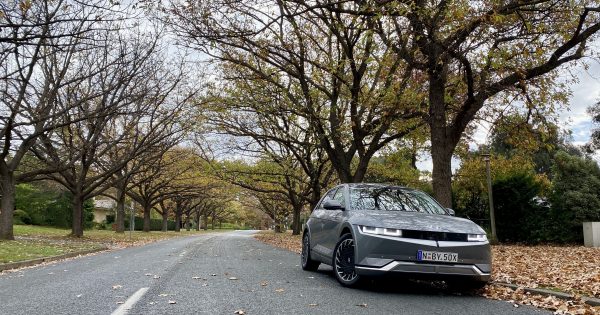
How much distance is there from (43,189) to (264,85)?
1385 inches

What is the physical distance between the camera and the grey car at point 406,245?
20.1ft

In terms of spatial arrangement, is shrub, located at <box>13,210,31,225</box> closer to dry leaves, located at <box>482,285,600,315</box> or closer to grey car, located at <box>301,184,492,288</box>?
grey car, located at <box>301,184,492,288</box>

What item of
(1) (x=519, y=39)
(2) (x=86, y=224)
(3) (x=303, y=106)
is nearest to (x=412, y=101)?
(1) (x=519, y=39)

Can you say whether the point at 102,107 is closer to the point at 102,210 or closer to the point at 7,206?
the point at 7,206

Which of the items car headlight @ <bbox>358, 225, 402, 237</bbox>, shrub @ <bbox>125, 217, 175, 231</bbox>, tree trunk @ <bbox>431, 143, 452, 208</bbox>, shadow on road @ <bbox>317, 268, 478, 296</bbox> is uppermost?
tree trunk @ <bbox>431, 143, 452, 208</bbox>

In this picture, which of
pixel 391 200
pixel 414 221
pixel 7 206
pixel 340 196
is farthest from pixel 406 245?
pixel 7 206

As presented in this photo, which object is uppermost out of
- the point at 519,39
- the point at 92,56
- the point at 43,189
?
the point at 92,56

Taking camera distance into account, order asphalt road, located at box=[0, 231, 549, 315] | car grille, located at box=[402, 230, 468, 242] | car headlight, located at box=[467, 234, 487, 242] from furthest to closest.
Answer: car headlight, located at box=[467, 234, 487, 242] → car grille, located at box=[402, 230, 468, 242] → asphalt road, located at box=[0, 231, 549, 315]

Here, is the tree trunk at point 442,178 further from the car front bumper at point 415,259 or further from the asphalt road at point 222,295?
the car front bumper at point 415,259

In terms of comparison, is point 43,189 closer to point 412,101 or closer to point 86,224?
point 86,224

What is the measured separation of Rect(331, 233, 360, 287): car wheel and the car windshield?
67 cm

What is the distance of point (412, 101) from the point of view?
14.2 meters

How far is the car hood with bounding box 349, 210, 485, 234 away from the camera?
6328 millimetres

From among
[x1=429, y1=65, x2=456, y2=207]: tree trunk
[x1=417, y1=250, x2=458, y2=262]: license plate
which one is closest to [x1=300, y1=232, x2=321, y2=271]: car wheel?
[x1=417, y1=250, x2=458, y2=262]: license plate
